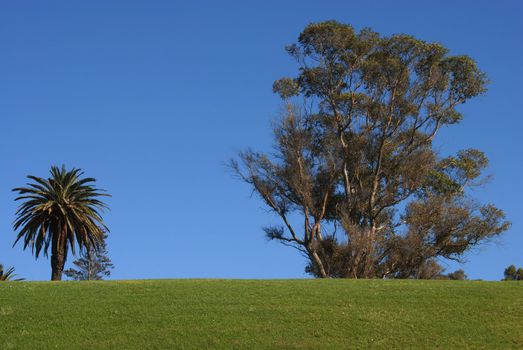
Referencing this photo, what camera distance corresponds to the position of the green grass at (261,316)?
2422 cm

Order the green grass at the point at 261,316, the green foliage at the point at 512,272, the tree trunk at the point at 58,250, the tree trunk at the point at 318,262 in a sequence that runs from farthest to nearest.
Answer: the green foliage at the point at 512,272, the tree trunk at the point at 318,262, the tree trunk at the point at 58,250, the green grass at the point at 261,316

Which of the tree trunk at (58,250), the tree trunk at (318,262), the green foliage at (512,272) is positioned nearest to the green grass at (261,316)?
the tree trunk at (58,250)

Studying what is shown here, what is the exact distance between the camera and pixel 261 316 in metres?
26.8

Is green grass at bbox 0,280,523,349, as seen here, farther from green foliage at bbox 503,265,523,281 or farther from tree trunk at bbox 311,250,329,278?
green foliage at bbox 503,265,523,281

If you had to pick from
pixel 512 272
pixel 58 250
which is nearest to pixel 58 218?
pixel 58 250

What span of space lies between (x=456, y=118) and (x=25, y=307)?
37.5 meters

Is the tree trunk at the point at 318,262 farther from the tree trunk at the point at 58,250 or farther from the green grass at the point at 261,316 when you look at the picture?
the green grass at the point at 261,316

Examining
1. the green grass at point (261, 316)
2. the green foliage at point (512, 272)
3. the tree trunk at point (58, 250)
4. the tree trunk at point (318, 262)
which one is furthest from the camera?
the green foliage at point (512, 272)

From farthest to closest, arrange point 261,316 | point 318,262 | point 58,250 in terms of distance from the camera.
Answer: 1. point 318,262
2. point 58,250
3. point 261,316

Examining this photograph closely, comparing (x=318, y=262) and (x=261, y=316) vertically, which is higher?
(x=318, y=262)

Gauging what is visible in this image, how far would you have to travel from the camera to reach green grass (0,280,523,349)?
2422 cm

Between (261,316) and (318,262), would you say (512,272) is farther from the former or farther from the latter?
(261,316)

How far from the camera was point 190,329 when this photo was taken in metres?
25.1

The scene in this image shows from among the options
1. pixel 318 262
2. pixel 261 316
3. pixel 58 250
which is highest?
pixel 318 262
